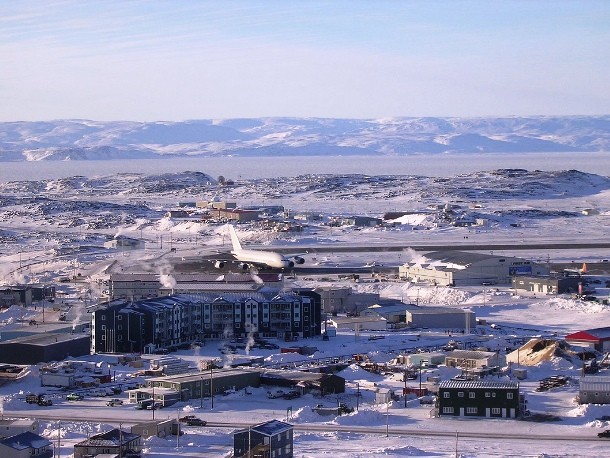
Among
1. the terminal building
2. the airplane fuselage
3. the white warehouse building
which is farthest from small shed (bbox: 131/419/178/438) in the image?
the airplane fuselage

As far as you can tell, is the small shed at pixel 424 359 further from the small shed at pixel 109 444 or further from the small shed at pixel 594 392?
the small shed at pixel 109 444

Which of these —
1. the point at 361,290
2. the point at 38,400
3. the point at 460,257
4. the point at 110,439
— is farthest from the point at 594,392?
the point at 460,257

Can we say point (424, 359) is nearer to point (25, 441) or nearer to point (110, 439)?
point (110, 439)

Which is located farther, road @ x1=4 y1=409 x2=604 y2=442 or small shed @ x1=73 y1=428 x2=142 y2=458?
road @ x1=4 y1=409 x2=604 y2=442

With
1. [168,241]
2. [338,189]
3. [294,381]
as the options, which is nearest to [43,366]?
[294,381]

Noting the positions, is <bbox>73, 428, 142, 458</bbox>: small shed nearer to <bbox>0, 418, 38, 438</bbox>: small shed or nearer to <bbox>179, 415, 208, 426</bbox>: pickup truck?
<bbox>0, 418, 38, 438</bbox>: small shed

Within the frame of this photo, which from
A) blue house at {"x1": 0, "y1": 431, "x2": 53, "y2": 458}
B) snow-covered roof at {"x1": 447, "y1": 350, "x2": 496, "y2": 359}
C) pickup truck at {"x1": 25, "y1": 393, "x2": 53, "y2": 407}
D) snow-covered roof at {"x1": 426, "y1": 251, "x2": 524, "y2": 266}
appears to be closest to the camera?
blue house at {"x1": 0, "y1": 431, "x2": 53, "y2": 458}

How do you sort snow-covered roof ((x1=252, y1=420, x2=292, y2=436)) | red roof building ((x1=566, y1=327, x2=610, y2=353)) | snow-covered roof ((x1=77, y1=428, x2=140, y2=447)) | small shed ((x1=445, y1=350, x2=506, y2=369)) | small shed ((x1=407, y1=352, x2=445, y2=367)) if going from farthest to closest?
red roof building ((x1=566, y1=327, x2=610, y2=353))
small shed ((x1=407, y1=352, x2=445, y2=367))
small shed ((x1=445, y1=350, x2=506, y2=369))
snow-covered roof ((x1=77, y1=428, x2=140, y2=447))
snow-covered roof ((x1=252, y1=420, x2=292, y2=436))

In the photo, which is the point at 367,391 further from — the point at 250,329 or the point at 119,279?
the point at 119,279
